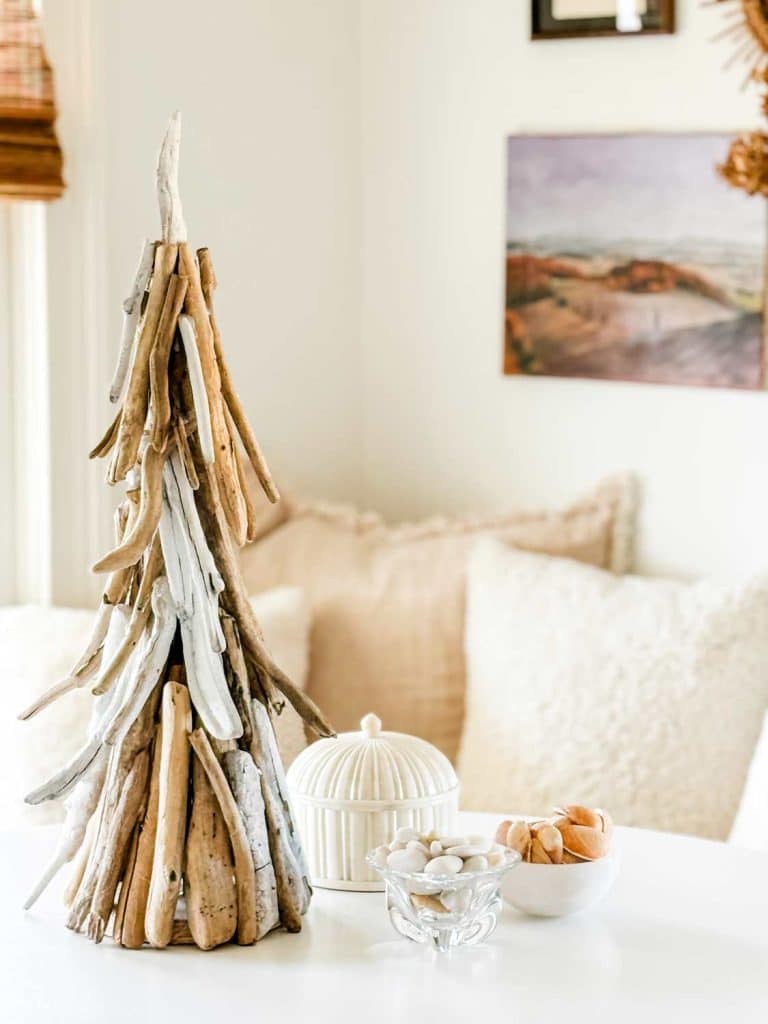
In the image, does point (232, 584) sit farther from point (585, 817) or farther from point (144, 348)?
point (585, 817)

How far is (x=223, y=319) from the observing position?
2502mm

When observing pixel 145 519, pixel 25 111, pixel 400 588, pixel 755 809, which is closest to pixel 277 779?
pixel 145 519

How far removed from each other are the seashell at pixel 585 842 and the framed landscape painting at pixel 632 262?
1137mm

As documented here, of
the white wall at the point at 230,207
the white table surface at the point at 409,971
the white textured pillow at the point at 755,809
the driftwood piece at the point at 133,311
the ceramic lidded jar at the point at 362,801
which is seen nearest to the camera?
the white table surface at the point at 409,971

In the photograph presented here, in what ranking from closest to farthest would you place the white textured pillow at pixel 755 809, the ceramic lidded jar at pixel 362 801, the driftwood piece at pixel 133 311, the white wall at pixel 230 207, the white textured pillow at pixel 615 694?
the driftwood piece at pixel 133 311 → the ceramic lidded jar at pixel 362 801 → the white textured pillow at pixel 755 809 → the white textured pillow at pixel 615 694 → the white wall at pixel 230 207

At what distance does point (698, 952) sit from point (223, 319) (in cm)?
150

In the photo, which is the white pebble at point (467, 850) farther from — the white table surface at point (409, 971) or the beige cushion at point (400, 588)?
the beige cushion at point (400, 588)

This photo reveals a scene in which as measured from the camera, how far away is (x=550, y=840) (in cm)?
128

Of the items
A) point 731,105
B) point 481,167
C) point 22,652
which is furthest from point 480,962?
point 481,167

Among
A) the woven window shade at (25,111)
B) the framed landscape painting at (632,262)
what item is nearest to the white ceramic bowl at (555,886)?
the framed landscape painting at (632,262)

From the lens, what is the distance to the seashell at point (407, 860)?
121 cm

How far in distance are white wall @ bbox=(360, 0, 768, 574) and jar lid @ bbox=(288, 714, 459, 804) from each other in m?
1.08

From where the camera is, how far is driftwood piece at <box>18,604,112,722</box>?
4.06 feet

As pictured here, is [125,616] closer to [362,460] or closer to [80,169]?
[80,169]
